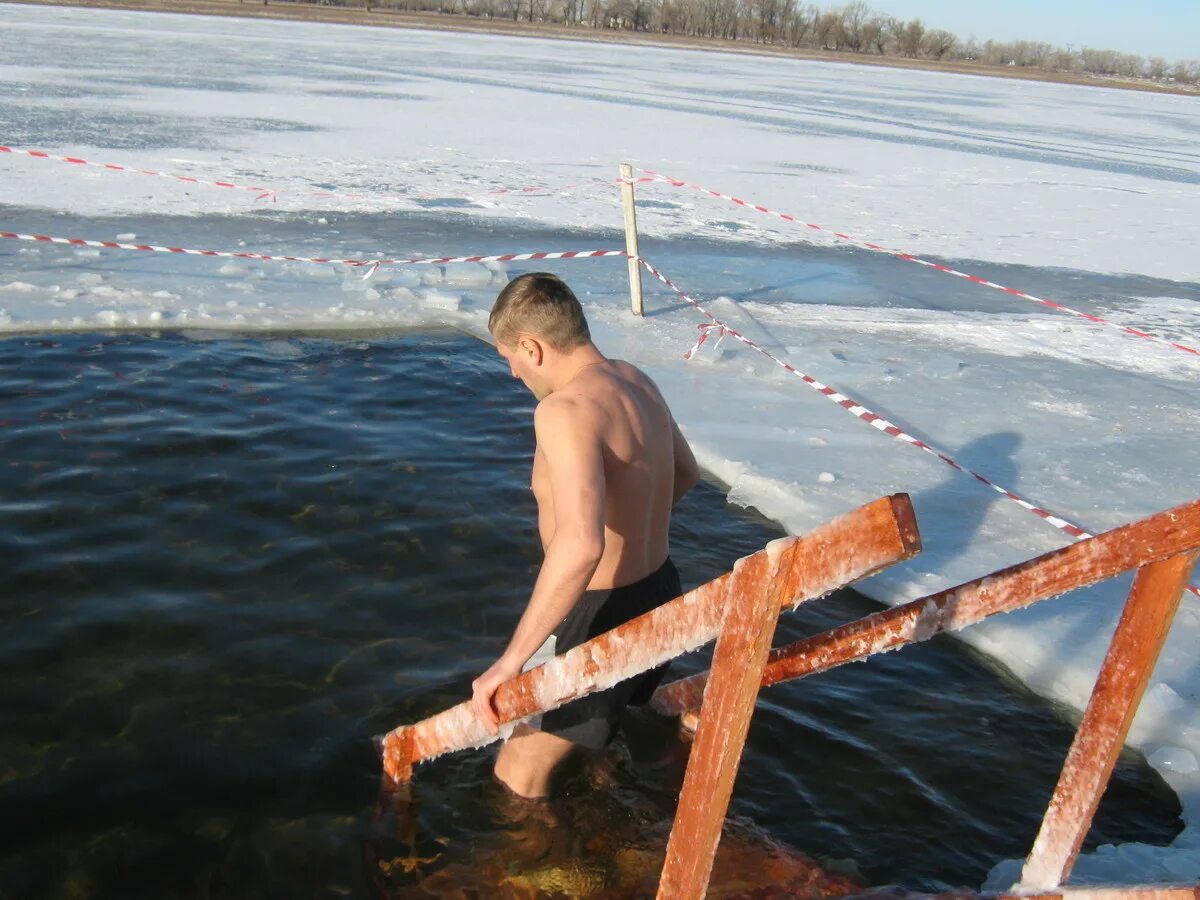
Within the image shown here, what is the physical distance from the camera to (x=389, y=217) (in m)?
11.8

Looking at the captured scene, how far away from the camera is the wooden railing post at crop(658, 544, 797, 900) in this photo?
2072 millimetres

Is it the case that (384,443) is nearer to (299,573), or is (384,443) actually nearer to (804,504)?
(299,573)

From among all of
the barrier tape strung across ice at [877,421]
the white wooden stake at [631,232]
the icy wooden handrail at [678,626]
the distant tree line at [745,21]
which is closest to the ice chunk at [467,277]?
the white wooden stake at [631,232]

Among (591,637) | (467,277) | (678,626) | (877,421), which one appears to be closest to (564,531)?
A: (678,626)

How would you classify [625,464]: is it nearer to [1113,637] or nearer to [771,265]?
[1113,637]

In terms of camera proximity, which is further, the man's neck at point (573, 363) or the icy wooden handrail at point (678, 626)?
the man's neck at point (573, 363)

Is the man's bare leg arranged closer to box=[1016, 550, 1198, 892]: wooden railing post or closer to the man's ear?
the man's ear

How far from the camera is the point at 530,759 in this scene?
11.6 feet

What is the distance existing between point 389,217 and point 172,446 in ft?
21.4

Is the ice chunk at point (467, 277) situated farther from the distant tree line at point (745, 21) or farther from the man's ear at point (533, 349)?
the distant tree line at point (745, 21)

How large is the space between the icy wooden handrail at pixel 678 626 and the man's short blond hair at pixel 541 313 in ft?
2.96

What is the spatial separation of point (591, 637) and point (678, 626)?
3.06ft

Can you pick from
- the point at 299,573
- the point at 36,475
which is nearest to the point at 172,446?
the point at 36,475

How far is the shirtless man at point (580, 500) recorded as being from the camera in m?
2.74
